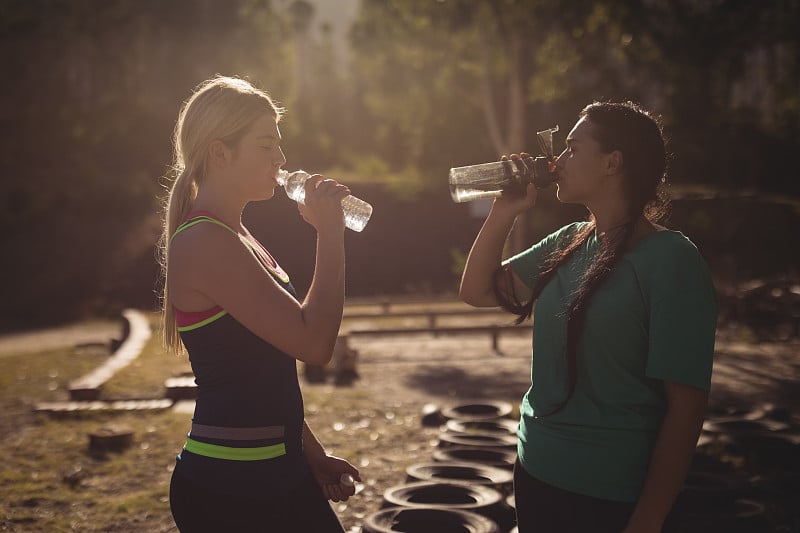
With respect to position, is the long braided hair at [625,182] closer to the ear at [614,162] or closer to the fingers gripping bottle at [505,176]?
the ear at [614,162]

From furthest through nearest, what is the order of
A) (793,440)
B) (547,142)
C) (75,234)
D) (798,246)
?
1. (75,234)
2. (798,246)
3. (793,440)
4. (547,142)

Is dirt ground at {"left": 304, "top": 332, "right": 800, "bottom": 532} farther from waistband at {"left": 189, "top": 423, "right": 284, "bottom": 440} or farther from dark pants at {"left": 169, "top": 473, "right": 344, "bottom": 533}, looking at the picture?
waistband at {"left": 189, "top": 423, "right": 284, "bottom": 440}

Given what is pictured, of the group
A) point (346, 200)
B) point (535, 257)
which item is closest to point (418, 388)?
point (346, 200)

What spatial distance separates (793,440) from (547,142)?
210 inches

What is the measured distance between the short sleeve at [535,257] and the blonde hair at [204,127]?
102 centimetres

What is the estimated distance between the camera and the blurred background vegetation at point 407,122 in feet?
82.0

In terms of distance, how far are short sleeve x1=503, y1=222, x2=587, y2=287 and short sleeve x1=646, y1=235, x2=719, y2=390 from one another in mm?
658

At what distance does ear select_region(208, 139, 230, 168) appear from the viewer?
2.69 metres

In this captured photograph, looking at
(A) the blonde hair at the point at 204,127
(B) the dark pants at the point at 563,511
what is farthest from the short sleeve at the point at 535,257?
(A) the blonde hair at the point at 204,127

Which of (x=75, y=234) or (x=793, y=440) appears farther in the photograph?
(x=75, y=234)

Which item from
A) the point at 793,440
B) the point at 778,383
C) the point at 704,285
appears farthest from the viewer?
the point at 778,383

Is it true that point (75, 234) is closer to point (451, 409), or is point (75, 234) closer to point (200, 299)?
point (451, 409)

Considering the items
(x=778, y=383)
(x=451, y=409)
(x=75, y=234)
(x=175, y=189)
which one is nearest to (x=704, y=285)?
(x=175, y=189)

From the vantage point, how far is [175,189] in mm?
2746
